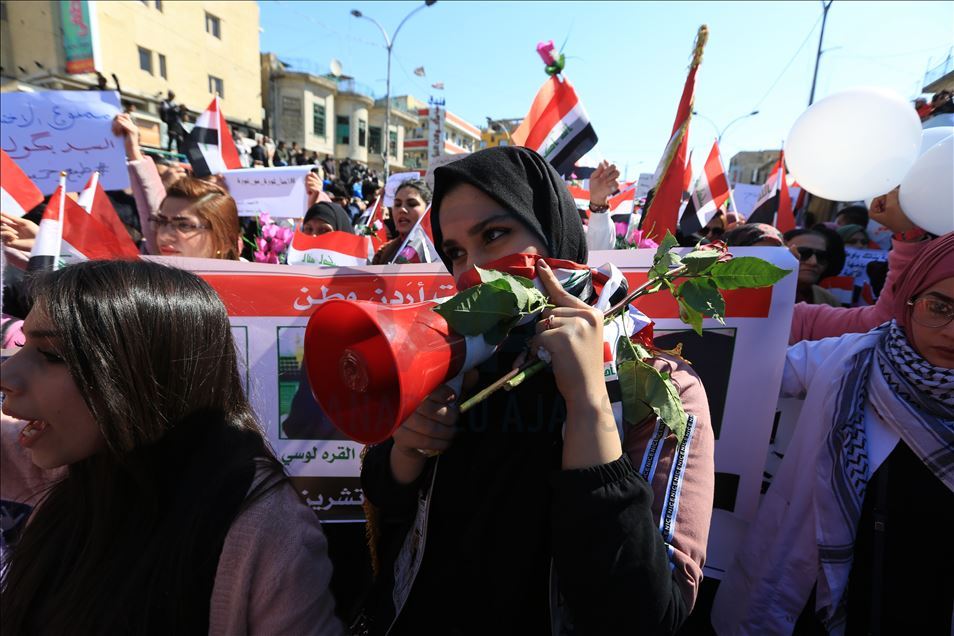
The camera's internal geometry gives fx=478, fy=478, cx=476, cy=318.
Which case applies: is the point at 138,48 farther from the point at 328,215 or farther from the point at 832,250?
the point at 832,250

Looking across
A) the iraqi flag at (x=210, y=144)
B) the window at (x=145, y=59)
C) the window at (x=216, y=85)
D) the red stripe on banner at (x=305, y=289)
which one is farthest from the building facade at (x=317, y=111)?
the red stripe on banner at (x=305, y=289)

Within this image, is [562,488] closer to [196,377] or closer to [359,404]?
[359,404]

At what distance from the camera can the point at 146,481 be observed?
110 centimetres

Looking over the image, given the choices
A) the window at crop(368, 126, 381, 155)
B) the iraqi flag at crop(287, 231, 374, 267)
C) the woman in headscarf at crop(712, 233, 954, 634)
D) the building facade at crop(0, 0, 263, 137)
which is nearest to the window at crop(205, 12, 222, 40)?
the building facade at crop(0, 0, 263, 137)

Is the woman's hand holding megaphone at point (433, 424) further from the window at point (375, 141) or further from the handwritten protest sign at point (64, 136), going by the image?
the window at point (375, 141)

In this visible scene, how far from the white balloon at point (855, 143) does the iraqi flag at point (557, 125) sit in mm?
1228

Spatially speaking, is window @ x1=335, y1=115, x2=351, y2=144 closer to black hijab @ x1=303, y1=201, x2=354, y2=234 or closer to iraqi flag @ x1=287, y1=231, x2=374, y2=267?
black hijab @ x1=303, y1=201, x2=354, y2=234

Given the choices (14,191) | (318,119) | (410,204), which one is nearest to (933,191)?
(410,204)

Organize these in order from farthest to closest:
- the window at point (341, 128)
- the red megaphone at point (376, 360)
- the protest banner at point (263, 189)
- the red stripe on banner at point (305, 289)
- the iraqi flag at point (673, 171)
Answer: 1. the window at point (341, 128)
2. the protest banner at point (263, 189)
3. the iraqi flag at point (673, 171)
4. the red stripe on banner at point (305, 289)
5. the red megaphone at point (376, 360)

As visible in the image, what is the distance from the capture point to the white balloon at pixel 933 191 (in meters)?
1.94

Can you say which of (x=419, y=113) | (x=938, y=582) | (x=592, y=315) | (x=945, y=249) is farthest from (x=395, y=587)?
(x=419, y=113)

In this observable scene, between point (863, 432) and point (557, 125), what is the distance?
240 cm

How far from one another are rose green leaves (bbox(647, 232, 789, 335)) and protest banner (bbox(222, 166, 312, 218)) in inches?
158

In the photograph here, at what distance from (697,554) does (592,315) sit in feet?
1.69
